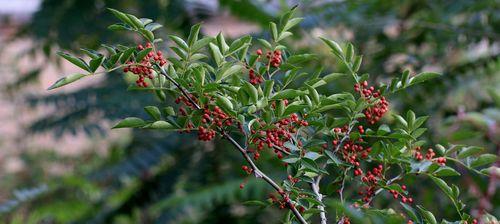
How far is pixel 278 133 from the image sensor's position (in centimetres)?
77

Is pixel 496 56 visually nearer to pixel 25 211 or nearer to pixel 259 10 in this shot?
pixel 259 10

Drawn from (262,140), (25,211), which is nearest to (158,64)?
(262,140)

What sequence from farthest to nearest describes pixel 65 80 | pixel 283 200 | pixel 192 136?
1. pixel 192 136
2. pixel 283 200
3. pixel 65 80

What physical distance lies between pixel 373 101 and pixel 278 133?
4.7 inches

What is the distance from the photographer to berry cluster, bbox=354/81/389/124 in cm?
79

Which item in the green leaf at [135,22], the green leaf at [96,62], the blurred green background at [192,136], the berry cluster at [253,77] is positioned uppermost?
the green leaf at [135,22]

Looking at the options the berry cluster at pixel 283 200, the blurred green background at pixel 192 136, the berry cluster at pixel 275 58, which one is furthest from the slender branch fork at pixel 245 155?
the blurred green background at pixel 192 136

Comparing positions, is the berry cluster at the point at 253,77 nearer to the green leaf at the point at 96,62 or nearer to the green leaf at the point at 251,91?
the green leaf at the point at 251,91

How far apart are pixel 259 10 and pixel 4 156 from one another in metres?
2.40

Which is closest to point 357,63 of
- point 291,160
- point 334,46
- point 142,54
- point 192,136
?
point 334,46

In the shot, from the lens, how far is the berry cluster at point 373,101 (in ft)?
2.60

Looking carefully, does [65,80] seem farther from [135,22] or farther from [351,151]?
[351,151]

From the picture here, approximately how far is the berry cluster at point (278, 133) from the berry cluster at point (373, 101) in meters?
0.08

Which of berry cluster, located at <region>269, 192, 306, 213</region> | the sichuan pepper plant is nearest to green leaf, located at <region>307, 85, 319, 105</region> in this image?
the sichuan pepper plant
